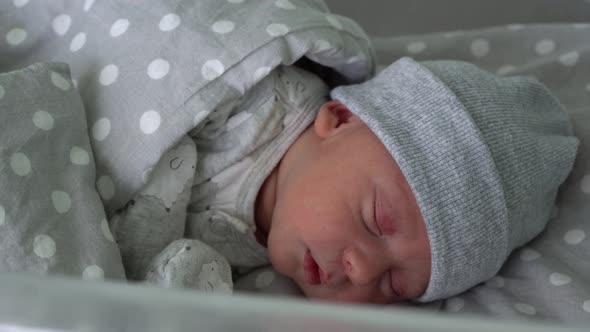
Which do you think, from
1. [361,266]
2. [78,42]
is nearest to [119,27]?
[78,42]

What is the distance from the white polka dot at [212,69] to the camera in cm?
83

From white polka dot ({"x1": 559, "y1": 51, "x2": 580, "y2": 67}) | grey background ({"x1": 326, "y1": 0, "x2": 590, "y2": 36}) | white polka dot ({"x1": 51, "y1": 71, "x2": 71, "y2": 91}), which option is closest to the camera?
white polka dot ({"x1": 51, "y1": 71, "x2": 71, "y2": 91})

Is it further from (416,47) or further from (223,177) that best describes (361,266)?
(416,47)

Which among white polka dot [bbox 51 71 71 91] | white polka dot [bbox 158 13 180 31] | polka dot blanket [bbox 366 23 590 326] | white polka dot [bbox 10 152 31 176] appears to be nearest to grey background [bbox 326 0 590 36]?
polka dot blanket [bbox 366 23 590 326]

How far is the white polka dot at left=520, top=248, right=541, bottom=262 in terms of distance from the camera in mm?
890

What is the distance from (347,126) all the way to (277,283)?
218 millimetres

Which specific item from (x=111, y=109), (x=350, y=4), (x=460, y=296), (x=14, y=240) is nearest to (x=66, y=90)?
(x=111, y=109)

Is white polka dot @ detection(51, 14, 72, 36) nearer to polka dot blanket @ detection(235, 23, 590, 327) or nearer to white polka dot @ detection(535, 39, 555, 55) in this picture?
polka dot blanket @ detection(235, 23, 590, 327)

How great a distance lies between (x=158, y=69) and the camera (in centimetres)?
84

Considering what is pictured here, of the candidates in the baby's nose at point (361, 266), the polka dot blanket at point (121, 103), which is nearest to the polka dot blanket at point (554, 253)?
the baby's nose at point (361, 266)

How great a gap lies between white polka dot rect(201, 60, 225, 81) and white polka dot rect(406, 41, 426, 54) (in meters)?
0.50

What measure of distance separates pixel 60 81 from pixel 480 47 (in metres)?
0.71

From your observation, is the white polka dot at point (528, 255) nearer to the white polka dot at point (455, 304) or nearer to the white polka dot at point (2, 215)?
the white polka dot at point (455, 304)

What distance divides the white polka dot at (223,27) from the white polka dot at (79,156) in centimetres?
21
